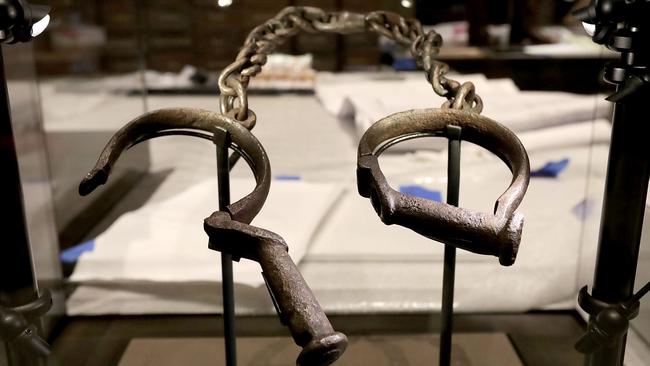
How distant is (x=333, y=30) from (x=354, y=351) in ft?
0.98

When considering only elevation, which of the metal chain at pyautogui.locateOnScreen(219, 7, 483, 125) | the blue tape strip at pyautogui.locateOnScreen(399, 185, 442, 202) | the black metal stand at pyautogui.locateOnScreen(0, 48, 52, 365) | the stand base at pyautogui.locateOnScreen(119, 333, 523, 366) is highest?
the metal chain at pyautogui.locateOnScreen(219, 7, 483, 125)

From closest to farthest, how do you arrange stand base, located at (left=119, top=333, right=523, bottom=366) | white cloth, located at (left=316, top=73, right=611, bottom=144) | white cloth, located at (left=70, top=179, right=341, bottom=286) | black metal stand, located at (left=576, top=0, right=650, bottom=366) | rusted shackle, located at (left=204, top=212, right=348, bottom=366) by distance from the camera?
rusted shackle, located at (left=204, top=212, right=348, bottom=366)
black metal stand, located at (left=576, top=0, right=650, bottom=366)
stand base, located at (left=119, top=333, right=523, bottom=366)
white cloth, located at (left=70, top=179, right=341, bottom=286)
white cloth, located at (left=316, top=73, right=611, bottom=144)

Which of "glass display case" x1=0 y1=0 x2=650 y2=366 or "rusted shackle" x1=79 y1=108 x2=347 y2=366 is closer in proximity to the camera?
"rusted shackle" x1=79 y1=108 x2=347 y2=366

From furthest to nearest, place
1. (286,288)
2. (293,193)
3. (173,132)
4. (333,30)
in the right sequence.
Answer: (293,193) < (333,30) < (173,132) < (286,288)

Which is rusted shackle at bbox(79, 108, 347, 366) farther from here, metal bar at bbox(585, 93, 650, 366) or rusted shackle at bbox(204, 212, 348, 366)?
metal bar at bbox(585, 93, 650, 366)

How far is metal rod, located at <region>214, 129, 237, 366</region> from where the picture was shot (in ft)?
1.42

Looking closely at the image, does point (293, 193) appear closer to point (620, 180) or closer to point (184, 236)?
point (184, 236)

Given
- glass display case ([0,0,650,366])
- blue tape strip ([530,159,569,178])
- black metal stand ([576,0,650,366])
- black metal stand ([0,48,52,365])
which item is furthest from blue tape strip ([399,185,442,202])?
black metal stand ([0,48,52,365])

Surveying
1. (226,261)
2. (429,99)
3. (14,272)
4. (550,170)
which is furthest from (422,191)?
(14,272)

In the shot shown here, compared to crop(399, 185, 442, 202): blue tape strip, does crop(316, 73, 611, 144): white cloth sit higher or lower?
higher

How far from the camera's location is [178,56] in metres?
1.00

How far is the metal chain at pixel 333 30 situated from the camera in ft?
1.47

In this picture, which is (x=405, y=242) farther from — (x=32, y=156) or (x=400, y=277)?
(x=32, y=156)

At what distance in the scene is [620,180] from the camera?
0.44 m
